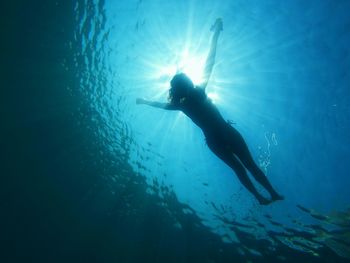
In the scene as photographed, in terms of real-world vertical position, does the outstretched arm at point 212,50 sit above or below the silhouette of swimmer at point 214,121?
above

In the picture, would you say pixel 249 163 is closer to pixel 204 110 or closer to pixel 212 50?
pixel 204 110

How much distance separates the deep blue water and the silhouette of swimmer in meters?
3.18

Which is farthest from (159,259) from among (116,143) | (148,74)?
(148,74)

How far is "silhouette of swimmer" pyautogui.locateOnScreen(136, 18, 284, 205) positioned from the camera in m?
5.73

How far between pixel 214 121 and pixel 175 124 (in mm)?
5732

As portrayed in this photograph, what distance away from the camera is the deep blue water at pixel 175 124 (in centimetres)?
862

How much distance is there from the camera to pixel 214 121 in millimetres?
5902

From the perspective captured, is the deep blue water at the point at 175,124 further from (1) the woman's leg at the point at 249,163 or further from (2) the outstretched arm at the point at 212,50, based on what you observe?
(1) the woman's leg at the point at 249,163

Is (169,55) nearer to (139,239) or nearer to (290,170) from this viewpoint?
(290,170)

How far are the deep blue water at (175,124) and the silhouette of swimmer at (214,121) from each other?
3176mm

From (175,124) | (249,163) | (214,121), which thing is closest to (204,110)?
(214,121)

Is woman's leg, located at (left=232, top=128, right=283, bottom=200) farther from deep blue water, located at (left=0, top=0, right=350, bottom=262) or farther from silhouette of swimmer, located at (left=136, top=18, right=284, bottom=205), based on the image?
deep blue water, located at (left=0, top=0, right=350, bottom=262)

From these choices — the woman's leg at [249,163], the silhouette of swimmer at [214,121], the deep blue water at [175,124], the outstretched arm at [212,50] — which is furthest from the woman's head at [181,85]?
the deep blue water at [175,124]

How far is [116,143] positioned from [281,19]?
1085 cm
